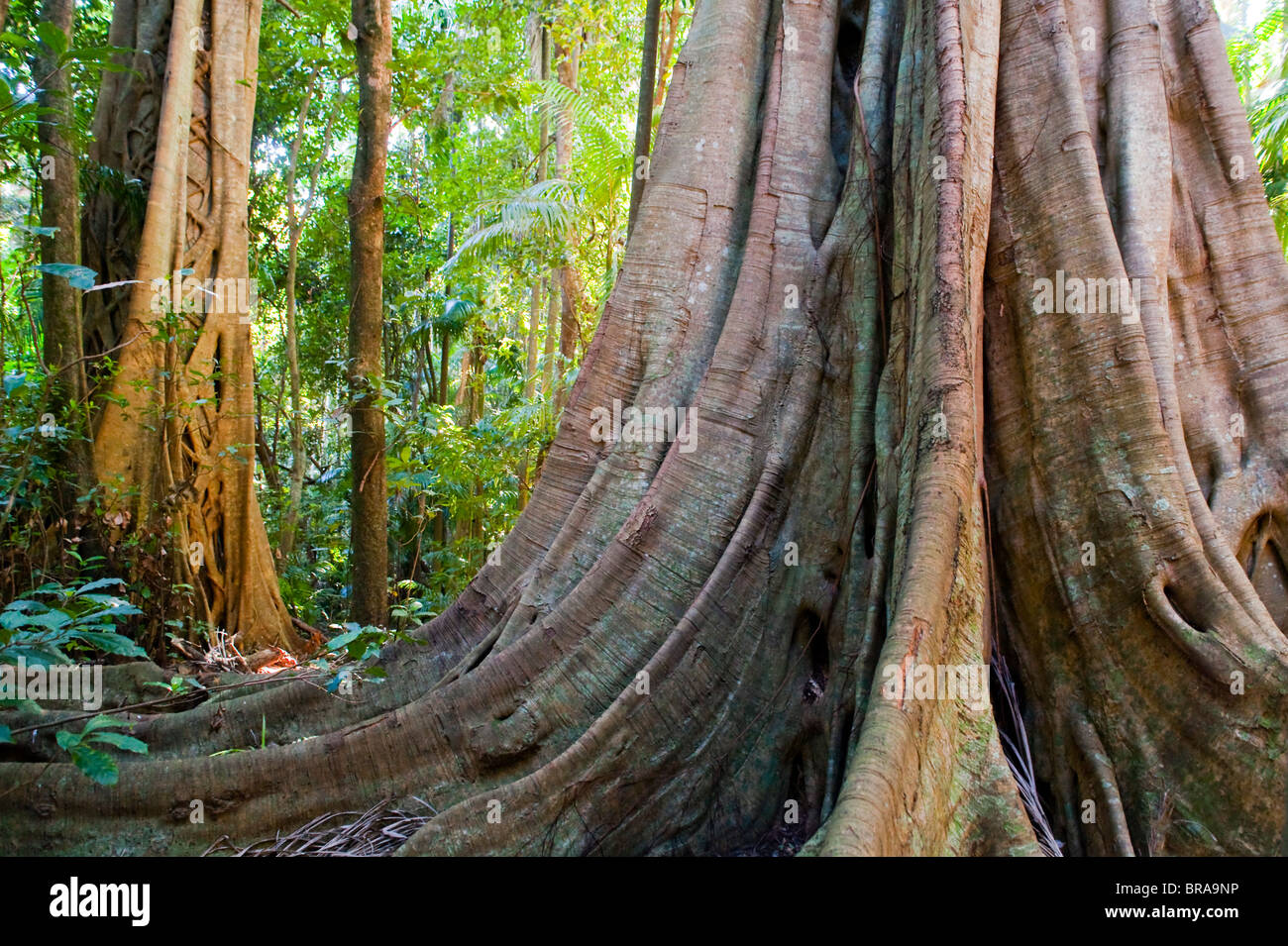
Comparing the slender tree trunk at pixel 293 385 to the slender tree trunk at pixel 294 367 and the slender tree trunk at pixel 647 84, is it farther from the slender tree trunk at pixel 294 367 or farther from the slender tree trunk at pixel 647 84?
the slender tree trunk at pixel 647 84

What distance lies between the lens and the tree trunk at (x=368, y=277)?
445 cm

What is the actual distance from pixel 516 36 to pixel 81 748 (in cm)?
954

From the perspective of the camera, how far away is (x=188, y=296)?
17.2 feet

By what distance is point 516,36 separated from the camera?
9.73m

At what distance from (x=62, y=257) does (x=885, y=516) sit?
4.22 m

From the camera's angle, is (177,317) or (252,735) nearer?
(252,735)

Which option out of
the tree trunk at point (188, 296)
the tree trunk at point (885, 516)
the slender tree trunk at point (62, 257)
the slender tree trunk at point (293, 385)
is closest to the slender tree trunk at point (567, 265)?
the slender tree trunk at point (293, 385)

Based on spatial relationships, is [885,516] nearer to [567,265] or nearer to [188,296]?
[188,296]

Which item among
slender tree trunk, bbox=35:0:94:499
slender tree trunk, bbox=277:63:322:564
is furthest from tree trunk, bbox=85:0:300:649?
slender tree trunk, bbox=277:63:322:564

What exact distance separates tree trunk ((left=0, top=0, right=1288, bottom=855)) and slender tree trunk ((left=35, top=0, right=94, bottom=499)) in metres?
2.02

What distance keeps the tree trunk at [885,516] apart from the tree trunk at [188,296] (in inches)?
83.7

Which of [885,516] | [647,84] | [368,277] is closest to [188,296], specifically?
[368,277]

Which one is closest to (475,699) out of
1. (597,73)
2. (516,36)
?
(516,36)
